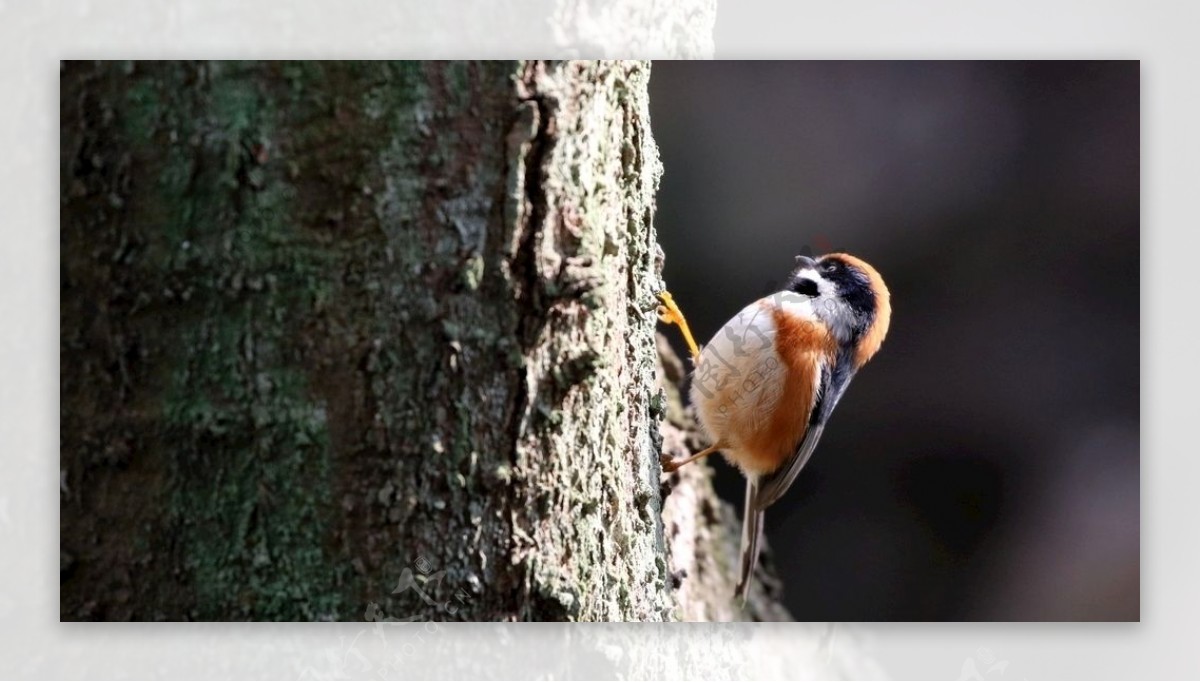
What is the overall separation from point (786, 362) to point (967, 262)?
39cm

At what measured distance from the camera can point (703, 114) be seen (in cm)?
171

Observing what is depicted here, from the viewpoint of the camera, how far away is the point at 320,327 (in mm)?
1444

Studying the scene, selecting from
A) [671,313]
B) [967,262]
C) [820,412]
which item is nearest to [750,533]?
[820,412]

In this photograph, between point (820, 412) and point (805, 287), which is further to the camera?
point (820, 412)

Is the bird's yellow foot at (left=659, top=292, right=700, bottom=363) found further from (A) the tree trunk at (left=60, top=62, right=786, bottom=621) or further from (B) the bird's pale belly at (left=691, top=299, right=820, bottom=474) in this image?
(A) the tree trunk at (left=60, top=62, right=786, bottom=621)

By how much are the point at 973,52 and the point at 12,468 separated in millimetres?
1819

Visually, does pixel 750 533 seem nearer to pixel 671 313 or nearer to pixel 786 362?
pixel 786 362

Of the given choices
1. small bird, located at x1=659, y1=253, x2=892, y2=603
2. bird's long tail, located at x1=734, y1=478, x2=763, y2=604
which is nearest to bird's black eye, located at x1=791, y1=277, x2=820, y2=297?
small bird, located at x1=659, y1=253, x2=892, y2=603

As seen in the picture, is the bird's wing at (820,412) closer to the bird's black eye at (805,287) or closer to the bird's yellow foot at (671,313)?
the bird's black eye at (805,287)

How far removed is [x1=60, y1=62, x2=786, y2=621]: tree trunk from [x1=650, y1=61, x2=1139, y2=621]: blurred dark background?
390 millimetres

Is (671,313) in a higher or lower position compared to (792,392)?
higher

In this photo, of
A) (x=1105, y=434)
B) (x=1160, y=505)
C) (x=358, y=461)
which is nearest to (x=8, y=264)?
(x=358, y=461)

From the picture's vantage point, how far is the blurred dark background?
5.67 ft

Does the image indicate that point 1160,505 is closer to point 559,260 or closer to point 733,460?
point 733,460
